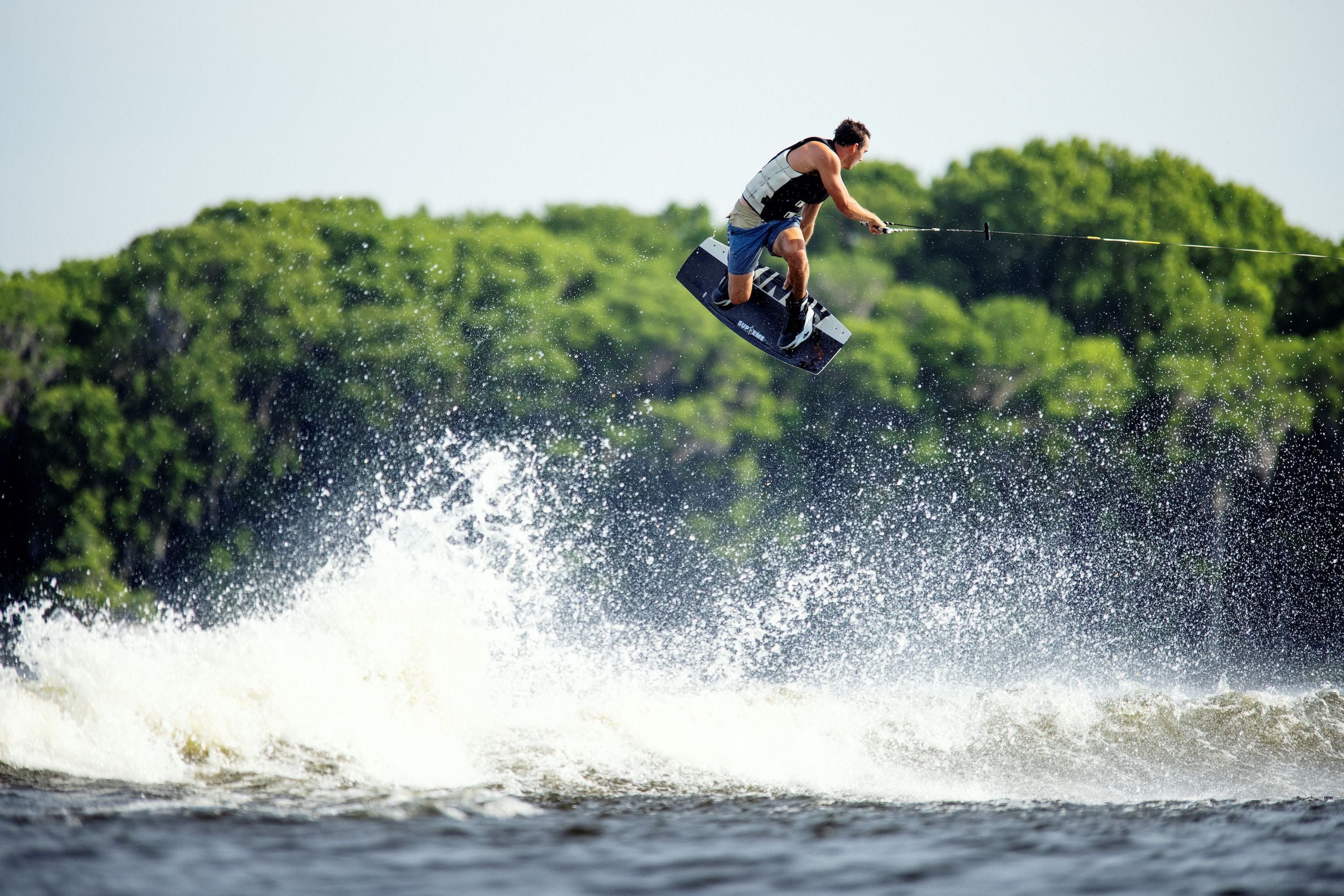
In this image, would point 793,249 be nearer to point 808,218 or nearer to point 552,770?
point 808,218

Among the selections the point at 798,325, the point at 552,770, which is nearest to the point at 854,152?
the point at 798,325

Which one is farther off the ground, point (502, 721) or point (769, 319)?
point (769, 319)

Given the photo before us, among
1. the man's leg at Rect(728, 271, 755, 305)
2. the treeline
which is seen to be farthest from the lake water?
the treeline

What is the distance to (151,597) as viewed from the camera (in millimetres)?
27750

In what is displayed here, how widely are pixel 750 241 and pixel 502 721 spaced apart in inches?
162

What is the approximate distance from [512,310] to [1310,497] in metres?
20.1

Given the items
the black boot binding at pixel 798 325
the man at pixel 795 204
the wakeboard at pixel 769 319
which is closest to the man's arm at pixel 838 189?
the man at pixel 795 204

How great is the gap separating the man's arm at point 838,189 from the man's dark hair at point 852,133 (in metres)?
Result: 0.18

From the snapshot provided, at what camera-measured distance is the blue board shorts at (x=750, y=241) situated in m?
Answer: 9.15

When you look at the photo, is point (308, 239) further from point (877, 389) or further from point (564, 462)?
point (877, 389)

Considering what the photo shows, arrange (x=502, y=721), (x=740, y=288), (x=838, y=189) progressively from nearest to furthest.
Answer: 1. (x=838, y=189)
2. (x=502, y=721)
3. (x=740, y=288)

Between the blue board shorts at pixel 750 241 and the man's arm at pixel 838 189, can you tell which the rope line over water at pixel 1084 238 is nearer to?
the man's arm at pixel 838 189

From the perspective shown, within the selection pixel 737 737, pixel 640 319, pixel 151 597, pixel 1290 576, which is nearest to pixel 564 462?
pixel 640 319

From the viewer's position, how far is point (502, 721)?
871 cm
